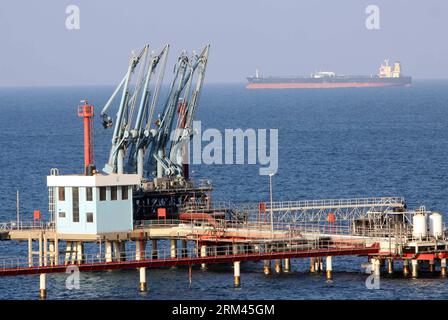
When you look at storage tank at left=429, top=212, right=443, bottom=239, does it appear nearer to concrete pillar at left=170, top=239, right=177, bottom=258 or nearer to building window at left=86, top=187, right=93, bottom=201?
concrete pillar at left=170, top=239, right=177, bottom=258

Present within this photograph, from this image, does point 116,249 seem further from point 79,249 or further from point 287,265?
point 287,265

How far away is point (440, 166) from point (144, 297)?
91931 mm

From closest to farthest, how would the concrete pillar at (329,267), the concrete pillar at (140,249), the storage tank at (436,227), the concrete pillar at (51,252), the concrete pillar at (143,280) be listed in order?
the concrete pillar at (143,280), the concrete pillar at (51,252), the concrete pillar at (329,267), the storage tank at (436,227), the concrete pillar at (140,249)

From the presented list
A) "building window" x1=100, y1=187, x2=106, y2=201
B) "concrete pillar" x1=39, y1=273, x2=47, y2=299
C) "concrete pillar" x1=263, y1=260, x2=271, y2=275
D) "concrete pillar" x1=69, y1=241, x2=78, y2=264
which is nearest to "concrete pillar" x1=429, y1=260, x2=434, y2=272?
"concrete pillar" x1=263, y1=260, x2=271, y2=275

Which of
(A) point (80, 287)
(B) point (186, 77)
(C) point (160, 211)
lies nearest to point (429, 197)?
(B) point (186, 77)

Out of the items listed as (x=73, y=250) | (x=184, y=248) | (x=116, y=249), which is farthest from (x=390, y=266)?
(x=73, y=250)

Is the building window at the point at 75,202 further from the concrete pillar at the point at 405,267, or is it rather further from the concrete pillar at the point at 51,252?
the concrete pillar at the point at 405,267

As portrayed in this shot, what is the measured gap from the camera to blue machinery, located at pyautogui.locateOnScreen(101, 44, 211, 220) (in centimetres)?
12050

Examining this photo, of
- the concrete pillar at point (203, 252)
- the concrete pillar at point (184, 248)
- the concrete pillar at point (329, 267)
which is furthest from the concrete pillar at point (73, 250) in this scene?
the concrete pillar at point (329, 267)

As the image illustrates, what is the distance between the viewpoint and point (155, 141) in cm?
12538

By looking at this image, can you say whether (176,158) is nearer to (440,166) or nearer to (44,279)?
(44,279)

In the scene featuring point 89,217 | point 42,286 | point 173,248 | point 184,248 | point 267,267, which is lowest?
point 42,286

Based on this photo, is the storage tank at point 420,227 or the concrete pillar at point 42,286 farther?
the storage tank at point 420,227

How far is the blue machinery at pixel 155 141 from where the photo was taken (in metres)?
120
